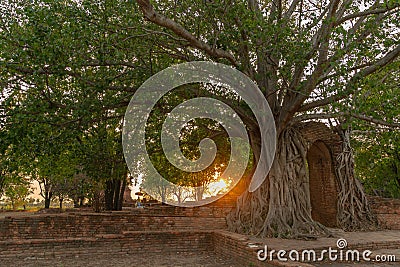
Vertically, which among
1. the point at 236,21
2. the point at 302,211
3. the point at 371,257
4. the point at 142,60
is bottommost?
the point at 371,257

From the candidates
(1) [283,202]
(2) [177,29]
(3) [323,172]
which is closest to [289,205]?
(1) [283,202]

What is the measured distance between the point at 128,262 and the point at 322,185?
786 centimetres

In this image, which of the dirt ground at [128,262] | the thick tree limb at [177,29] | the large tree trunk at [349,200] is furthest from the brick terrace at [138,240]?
the thick tree limb at [177,29]

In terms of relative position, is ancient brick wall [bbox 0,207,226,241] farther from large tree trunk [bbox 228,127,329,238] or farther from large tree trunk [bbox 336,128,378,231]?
large tree trunk [bbox 336,128,378,231]

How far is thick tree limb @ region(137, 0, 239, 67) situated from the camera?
19.3 ft

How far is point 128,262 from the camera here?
7.86 metres

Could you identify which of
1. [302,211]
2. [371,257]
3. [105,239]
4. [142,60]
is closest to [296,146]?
[302,211]

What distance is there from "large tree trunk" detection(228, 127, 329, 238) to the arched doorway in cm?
230

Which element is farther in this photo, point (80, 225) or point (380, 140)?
point (380, 140)

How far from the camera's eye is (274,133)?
9703mm

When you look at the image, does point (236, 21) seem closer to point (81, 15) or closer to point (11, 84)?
point (81, 15)

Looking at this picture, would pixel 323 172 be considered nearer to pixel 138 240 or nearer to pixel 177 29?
pixel 138 240

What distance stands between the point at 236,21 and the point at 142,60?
7.67ft

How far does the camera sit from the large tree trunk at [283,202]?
9.06 metres
